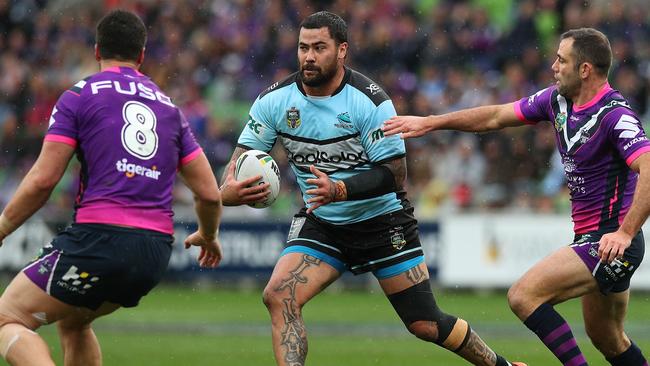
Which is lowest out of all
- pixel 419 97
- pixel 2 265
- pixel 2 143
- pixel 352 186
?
pixel 2 265

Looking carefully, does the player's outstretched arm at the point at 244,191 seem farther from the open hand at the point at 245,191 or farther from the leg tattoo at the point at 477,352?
the leg tattoo at the point at 477,352

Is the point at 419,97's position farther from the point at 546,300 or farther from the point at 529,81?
the point at 546,300

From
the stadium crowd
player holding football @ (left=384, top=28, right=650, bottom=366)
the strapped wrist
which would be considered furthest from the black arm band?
the stadium crowd

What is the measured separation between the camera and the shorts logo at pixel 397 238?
8453 mm

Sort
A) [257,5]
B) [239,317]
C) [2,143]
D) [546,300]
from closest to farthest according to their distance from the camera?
1. [546,300]
2. [239,317]
3. [2,143]
4. [257,5]

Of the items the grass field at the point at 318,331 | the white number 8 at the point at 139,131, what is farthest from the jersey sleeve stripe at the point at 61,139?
the grass field at the point at 318,331

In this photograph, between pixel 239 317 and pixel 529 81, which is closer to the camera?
pixel 239 317

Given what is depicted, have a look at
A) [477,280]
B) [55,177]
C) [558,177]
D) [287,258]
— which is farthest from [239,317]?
[55,177]

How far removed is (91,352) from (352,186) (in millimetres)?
2001

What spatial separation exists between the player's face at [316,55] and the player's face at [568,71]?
1.55m

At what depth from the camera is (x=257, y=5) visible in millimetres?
23328

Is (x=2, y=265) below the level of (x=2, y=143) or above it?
below

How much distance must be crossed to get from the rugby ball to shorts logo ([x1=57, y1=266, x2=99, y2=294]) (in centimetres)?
164

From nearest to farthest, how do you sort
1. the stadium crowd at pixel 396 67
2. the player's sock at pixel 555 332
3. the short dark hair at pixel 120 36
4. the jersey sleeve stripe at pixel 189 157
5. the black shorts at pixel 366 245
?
1. the short dark hair at pixel 120 36
2. the jersey sleeve stripe at pixel 189 157
3. the player's sock at pixel 555 332
4. the black shorts at pixel 366 245
5. the stadium crowd at pixel 396 67
